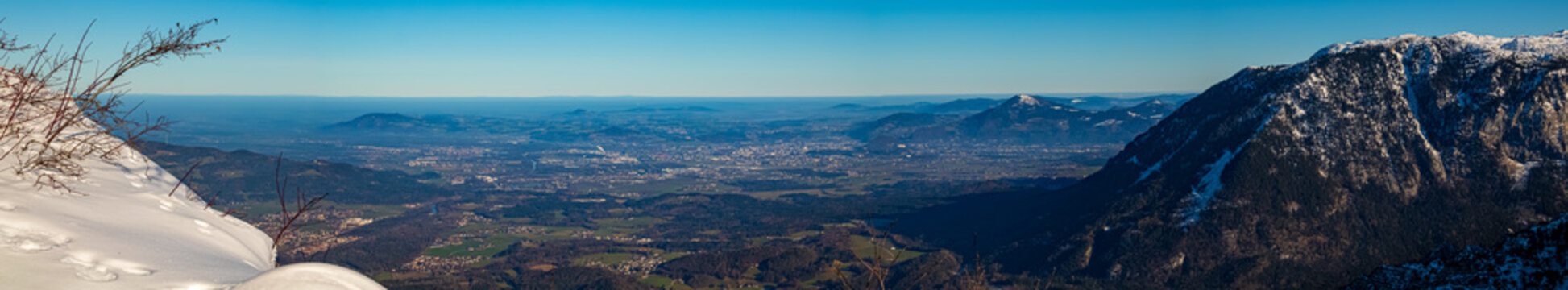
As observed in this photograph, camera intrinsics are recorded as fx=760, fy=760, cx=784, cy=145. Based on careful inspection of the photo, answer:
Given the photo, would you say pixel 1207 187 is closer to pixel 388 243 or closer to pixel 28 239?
pixel 28 239

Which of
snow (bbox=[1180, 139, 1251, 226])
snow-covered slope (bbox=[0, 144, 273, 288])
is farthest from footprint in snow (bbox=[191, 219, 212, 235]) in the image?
snow (bbox=[1180, 139, 1251, 226])

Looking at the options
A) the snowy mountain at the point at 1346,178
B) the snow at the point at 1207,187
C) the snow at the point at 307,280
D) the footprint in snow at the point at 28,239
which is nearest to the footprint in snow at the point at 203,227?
the footprint in snow at the point at 28,239

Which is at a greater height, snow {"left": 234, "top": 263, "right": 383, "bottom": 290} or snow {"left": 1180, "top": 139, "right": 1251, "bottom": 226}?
snow {"left": 234, "top": 263, "right": 383, "bottom": 290}

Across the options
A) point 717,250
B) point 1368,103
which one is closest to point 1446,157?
point 1368,103

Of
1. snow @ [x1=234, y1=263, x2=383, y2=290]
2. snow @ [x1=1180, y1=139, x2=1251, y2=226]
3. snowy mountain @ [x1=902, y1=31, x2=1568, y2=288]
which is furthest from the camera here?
snow @ [x1=1180, y1=139, x2=1251, y2=226]

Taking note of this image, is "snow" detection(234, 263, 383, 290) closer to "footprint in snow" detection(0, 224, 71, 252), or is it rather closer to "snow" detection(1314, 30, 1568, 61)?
"footprint in snow" detection(0, 224, 71, 252)

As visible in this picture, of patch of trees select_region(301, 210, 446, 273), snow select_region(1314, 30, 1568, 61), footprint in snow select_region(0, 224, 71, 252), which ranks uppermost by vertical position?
snow select_region(1314, 30, 1568, 61)

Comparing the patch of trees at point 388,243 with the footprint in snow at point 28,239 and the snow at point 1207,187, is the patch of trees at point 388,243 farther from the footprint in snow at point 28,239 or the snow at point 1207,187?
the snow at point 1207,187

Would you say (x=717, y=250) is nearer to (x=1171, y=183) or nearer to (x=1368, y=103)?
(x=1171, y=183)
